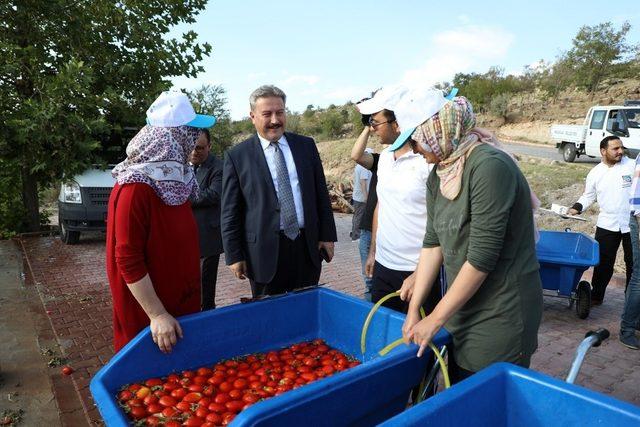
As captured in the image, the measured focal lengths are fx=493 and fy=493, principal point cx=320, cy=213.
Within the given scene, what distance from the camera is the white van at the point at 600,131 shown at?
15098 mm

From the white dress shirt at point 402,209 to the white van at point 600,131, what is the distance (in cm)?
1379

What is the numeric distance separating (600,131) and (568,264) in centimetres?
1390

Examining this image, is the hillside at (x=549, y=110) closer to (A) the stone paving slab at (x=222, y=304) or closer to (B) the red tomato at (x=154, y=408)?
(A) the stone paving slab at (x=222, y=304)

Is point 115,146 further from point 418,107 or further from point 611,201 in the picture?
point 418,107

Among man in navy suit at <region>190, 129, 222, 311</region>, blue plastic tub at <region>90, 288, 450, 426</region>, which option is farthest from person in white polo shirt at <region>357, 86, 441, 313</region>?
man in navy suit at <region>190, 129, 222, 311</region>

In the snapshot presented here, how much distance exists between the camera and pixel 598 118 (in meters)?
16.7

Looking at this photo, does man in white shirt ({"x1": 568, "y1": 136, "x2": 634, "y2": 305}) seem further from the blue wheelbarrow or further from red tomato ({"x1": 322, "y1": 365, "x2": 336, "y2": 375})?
red tomato ({"x1": 322, "y1": 365, "x2": 336, "y2": 375})

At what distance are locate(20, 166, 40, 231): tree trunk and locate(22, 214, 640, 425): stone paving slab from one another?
5.89 feet

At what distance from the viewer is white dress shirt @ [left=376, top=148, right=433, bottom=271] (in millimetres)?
2791

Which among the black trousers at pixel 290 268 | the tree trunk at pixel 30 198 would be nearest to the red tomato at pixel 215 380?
the black trousers at pixel 290 268

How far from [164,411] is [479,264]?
1482 mm

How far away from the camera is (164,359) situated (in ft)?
7.79

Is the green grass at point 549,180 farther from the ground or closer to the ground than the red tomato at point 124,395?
farther from the ground

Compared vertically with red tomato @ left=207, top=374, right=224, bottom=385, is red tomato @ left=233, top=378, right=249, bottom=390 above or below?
above
